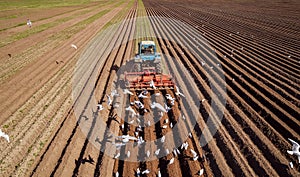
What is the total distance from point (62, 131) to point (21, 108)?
2.94 m

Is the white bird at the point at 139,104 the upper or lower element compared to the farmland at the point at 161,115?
upper

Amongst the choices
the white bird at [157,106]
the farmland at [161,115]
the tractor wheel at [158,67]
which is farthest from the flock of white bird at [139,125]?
the tractor wheel at [158,67]

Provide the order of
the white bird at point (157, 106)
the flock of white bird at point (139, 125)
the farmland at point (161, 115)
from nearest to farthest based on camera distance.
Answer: the farmland at point (161, 115), the flock of white bird at point (139, 125), the white bird at point (157, 106)

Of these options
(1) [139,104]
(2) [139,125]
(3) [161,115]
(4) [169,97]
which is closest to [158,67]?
(4) [169,97]

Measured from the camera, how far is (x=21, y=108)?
9.69 m

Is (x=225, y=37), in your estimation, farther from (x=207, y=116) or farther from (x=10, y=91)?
(x=10, y=91)

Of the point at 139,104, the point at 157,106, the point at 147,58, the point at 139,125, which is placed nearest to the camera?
the point at 139,125

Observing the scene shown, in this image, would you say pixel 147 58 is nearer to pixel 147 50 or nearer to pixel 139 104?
pixel 147 50

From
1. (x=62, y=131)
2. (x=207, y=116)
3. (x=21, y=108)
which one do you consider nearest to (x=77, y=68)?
(x=21, y=108)

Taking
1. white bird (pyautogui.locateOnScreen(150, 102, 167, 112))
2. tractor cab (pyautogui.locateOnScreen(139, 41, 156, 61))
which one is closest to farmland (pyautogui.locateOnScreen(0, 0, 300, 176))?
white bird (pyautogui.locateOnScreen(150, 102, 167, 112))

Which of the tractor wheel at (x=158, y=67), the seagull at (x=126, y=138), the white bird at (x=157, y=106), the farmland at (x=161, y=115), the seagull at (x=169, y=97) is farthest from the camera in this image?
the tractor wheel at (x=158, y=67)

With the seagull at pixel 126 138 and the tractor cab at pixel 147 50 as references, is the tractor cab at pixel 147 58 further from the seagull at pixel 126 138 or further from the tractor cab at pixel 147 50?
the seagull at pixel 126 138

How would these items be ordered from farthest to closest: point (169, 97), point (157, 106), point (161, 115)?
point (169, 97), point (157, 106), point (161, 115)

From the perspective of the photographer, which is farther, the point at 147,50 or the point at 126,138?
the point at 147,50
